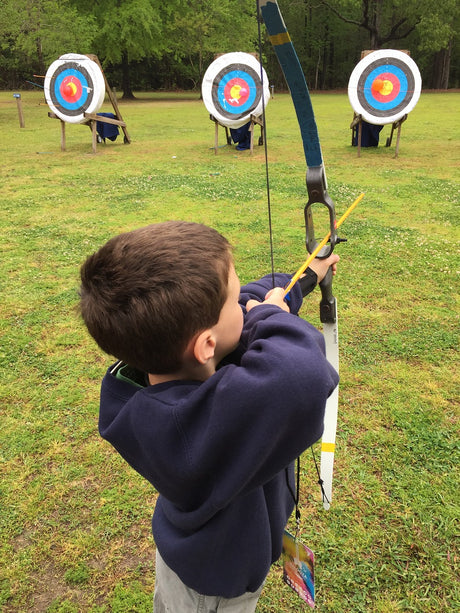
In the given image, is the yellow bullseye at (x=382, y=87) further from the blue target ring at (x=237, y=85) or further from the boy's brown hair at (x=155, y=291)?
the boy's brown hair at (x=155, y=291)

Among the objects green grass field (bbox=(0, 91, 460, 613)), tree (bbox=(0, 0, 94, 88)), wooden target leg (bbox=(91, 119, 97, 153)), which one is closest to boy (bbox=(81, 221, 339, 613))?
green grass field (bbox=(0, 91, 460, 613))

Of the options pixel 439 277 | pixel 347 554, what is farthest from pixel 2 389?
pixel 439 277

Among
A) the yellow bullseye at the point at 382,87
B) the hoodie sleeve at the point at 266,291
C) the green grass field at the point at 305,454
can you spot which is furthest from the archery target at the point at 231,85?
the hoodie sleeve at the point at 266,291

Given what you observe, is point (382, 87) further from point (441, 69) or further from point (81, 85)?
point (441, 69)

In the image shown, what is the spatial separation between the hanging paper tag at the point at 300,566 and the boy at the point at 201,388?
0.25 meters

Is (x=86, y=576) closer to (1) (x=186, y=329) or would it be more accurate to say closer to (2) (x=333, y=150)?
(1) (x=186, y=329)

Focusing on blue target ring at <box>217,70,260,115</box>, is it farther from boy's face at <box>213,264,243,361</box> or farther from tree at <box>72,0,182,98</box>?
tree at <box>72,0,182,98</box>

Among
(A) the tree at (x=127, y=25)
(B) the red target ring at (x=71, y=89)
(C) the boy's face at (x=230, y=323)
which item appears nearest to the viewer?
(C) the boy's face at (x=230, y=323)

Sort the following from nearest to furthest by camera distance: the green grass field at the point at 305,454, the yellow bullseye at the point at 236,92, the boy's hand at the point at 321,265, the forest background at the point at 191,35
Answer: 1. the boy's hand at the point at 321,265
2. the green grass field at the point at 305,454
3. the yellow bullseye at the point at 236,92
4. the forest background at the point at 191,35

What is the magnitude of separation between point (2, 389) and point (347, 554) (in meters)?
1.94

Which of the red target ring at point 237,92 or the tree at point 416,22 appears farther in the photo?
the tree at point 416,22

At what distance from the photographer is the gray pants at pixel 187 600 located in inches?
36.6

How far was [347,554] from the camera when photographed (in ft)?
5.32

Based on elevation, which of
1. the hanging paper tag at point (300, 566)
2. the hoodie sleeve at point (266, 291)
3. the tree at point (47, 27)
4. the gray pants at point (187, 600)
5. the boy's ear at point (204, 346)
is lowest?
the hanging paper tag at point (300, 566)
